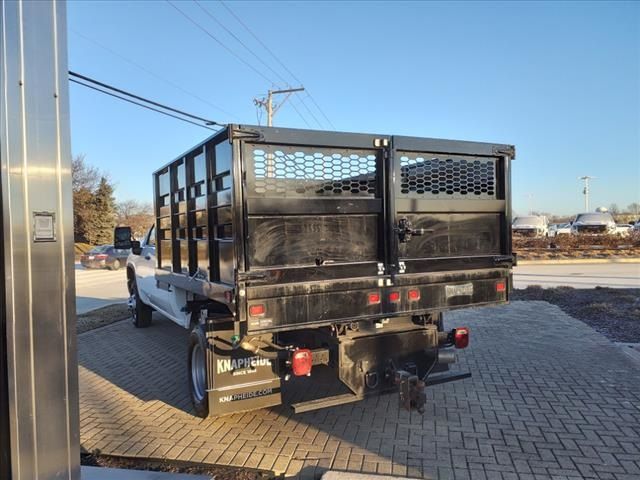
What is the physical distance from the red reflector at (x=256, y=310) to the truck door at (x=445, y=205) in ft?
3.84

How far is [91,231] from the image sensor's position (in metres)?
44.0

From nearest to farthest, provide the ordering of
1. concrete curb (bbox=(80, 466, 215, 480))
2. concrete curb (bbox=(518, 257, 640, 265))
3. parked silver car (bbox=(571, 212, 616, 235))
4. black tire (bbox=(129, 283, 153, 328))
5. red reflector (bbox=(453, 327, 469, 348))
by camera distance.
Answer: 1. concrete curb (bbox=(80, 466, 215, 480))
2. red reflector (bbox=(453, 327, 469, 348))
3. black tire (bbox=(129, 283, 153, 328))
4. concrete curb (bbox=(518, 257, 640, 265))
5. parked silver car (bbox=(571, 212, 616, 235))

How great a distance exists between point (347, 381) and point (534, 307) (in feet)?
26.3

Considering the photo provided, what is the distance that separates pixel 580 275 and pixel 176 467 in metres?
17.2

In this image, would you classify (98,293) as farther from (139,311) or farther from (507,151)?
(507,151)

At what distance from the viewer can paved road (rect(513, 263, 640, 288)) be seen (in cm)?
1508

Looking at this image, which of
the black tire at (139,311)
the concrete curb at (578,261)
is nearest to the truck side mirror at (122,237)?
the black tire at (139,311)

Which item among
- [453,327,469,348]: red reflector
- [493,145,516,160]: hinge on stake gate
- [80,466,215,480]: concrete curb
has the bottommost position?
[80,466,215,480]: concrete curb

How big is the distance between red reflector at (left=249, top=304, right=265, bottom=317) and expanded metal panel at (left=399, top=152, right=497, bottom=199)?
5.03 feet

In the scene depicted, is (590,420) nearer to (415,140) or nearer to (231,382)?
(415,140)

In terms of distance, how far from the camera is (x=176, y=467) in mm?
3846

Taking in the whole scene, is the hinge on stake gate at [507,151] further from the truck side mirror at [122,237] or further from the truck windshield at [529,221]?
the truck windshield at [529,221]

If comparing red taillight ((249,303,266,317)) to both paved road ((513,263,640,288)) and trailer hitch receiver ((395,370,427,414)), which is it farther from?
paved road ((513,263,640,288))

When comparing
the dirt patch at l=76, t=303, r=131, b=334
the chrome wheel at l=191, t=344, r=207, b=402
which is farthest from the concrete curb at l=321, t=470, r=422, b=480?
the dirt patch at l=76, t=303, r=131, b=334
